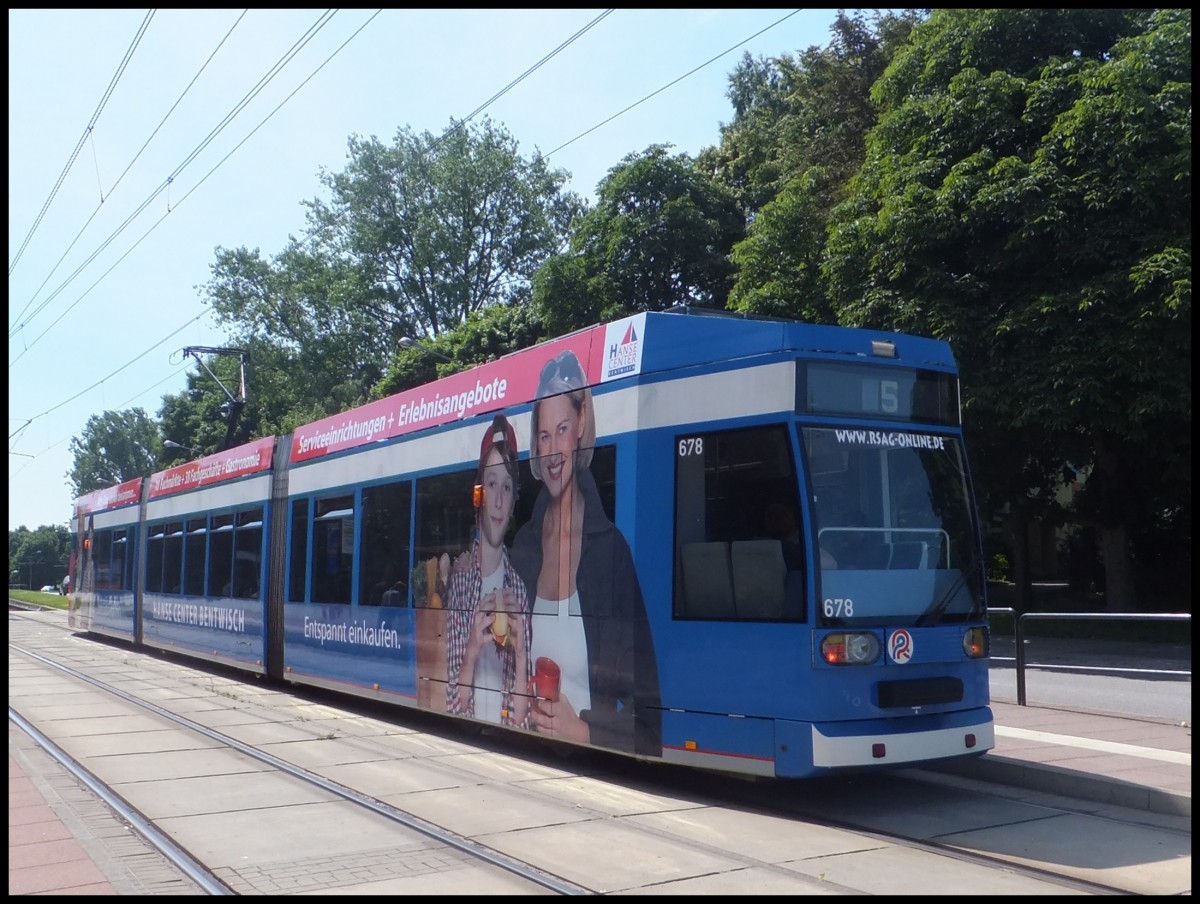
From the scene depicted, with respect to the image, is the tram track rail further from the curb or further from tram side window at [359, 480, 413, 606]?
tram side window at [359, 480, 413, 606]

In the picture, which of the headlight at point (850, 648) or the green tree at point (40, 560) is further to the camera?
the green tree at point (40, 560)

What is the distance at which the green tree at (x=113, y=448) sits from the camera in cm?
10969

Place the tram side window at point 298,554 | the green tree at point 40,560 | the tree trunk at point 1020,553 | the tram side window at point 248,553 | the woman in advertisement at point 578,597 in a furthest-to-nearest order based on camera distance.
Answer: the green tree at point 40,560, the tree trunk at point 1020,553, the tram side window at point 248,553, the tram side window at point 298,554, the woman in advertisement at point 578,597

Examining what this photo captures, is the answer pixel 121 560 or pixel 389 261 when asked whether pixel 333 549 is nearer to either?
pixel 121 560

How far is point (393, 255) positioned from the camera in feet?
173

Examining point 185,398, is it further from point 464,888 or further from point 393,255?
point 464,888

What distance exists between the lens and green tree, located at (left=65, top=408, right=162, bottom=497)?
360 ft

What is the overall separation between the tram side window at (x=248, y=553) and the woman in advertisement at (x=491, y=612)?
6.78 m

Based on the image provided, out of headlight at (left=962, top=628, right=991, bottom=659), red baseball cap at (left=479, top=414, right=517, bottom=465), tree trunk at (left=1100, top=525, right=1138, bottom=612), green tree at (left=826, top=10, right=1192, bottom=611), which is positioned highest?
green tree at (left=826, top=10, right=1192, bottom=611)

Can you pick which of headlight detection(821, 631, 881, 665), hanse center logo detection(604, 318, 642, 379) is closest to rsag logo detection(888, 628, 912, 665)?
headlight detection(821, 631, 881, 665)

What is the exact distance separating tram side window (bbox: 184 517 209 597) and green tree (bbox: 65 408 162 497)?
91904 mm

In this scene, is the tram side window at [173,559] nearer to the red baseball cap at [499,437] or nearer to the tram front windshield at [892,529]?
the red baseball cap at [499,437]

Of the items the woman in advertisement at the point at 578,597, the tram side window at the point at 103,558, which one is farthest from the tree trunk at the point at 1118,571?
the tram side window at the point at 103,558

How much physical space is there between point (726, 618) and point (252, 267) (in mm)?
51436
